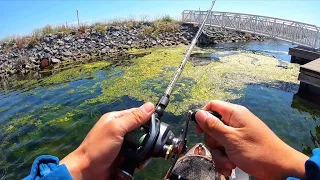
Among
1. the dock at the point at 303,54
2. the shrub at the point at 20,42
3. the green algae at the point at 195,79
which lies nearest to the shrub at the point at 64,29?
the shrub at the point at 20,42

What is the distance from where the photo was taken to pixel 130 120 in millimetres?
1609

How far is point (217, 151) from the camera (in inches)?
72.8

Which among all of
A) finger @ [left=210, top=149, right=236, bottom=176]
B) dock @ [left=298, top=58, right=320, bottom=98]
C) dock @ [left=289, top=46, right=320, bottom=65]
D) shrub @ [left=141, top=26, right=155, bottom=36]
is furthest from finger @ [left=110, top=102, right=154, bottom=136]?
shrub @ [left=141, top=26, right=155, bottom=36]

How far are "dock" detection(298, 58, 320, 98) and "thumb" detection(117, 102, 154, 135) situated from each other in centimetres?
919

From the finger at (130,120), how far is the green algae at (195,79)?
6.53m

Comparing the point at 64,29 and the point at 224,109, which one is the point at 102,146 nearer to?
the point at 224,109

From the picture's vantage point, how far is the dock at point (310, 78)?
8906 millimetres

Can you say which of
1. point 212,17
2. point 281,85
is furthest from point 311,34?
point 212,17

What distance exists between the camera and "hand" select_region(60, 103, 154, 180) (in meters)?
1.55

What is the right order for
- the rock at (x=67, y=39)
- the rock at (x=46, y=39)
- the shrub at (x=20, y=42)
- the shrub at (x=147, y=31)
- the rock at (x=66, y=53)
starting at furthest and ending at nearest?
1. the shrub at (x=147, y=31)
2. the rock at (x=67, y=39)
3. the rock at (x=46, y=39)
4. the shrub at (x=20, y=42)
5. the rock at (x=66, y=53)

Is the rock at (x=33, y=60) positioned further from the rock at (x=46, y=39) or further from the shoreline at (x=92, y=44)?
the rock at (x=46, y=39)

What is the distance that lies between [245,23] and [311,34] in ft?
22.1

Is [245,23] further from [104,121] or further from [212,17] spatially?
[104,121]

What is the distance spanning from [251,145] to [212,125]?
0.27 meters
